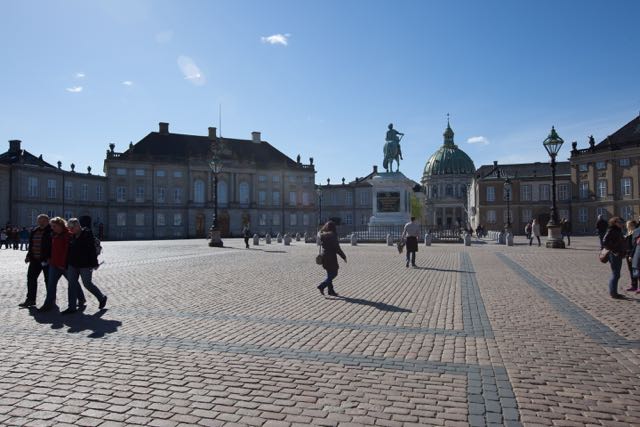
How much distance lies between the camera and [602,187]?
200 feet

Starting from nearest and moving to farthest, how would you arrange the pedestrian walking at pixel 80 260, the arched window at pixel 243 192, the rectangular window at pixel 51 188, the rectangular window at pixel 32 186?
the pedestrian walking at pixel 80 260
the rectangular window at pixel 32 186
the rectangular window at pixel 51 188
the arched window at pixel 243 192

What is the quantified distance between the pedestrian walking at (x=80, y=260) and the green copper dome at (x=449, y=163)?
124 meters

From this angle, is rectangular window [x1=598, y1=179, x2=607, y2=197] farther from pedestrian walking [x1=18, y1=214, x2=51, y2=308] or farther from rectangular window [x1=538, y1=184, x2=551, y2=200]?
pedestrian walking [x1=18, y1=214, x2=51, y2=308]

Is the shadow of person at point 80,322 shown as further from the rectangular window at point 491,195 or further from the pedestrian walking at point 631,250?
the rectangular window at point 491,195

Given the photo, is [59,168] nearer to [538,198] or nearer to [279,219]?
[279,219]

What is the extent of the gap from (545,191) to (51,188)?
65004 mm

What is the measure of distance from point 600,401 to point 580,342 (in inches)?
85.8

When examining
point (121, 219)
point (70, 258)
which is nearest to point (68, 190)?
point (121, 219)

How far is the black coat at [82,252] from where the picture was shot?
875 cm

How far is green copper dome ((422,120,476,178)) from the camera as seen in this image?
127188 mm

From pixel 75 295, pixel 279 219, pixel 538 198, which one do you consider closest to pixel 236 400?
pixel 75 295

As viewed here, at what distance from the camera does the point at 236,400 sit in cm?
445

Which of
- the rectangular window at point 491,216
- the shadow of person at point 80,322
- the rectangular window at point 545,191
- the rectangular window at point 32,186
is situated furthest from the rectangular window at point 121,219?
the rectangular window at point 545,191

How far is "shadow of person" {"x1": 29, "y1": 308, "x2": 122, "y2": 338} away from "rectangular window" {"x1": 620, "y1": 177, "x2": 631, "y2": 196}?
6338 centimetres
